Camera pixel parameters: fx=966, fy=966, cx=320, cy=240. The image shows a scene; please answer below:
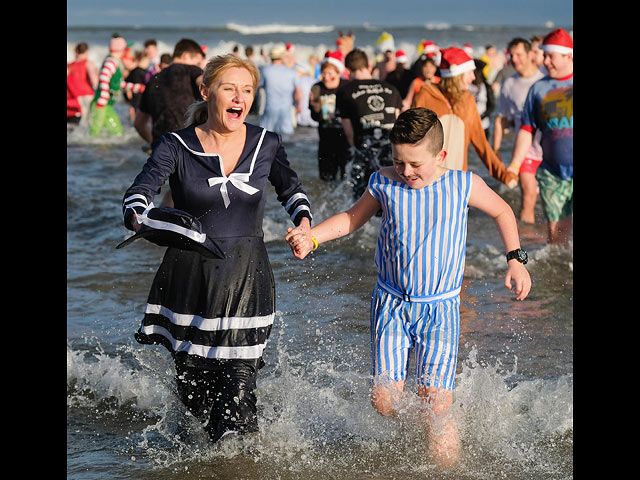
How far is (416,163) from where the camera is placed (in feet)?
14.7

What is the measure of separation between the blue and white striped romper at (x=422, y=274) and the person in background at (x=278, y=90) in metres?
11.7

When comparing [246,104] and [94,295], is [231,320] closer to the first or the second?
[246,104]

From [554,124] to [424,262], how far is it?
156 inches

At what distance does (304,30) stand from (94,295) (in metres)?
96.4

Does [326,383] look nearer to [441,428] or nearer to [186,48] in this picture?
[441,428]

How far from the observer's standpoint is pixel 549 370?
636 cm

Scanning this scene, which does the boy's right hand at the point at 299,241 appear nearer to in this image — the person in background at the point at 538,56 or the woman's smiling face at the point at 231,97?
the woman's smiling face at the point at 231,97

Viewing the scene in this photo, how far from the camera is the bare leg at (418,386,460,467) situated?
4672 millimetres

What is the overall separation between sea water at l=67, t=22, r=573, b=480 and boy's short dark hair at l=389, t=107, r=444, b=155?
124 cm

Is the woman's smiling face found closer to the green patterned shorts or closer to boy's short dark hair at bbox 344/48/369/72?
the green patterned shorts

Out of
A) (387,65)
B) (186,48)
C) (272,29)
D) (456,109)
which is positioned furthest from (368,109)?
(272,29)
